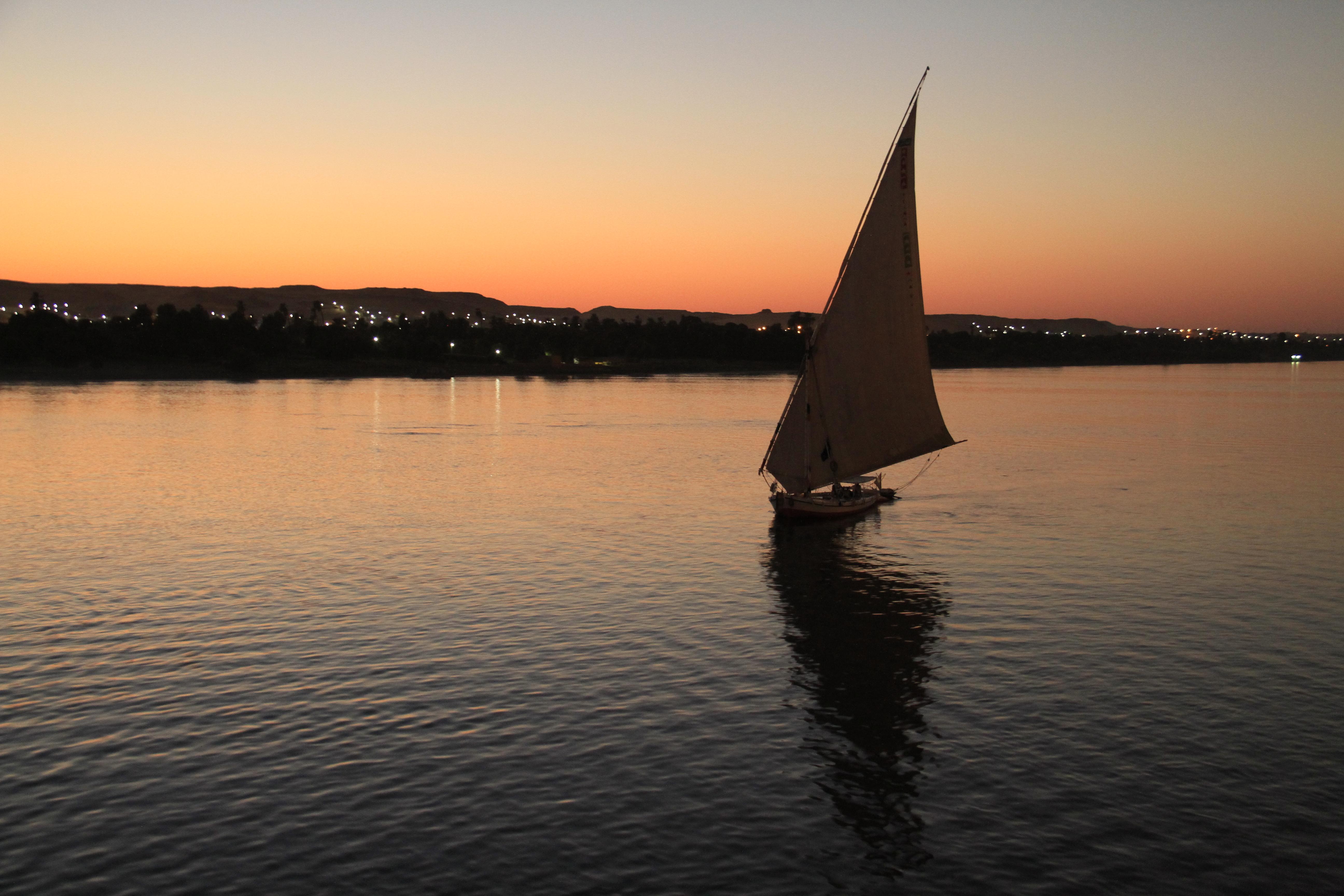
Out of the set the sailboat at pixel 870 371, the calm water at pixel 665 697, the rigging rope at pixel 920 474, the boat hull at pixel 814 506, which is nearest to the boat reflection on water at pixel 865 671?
the calm water at pixel 665 697

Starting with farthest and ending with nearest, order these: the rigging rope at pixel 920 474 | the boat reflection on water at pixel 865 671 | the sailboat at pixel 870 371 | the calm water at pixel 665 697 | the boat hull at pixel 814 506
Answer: the rigging rope at pixel 920 474 < the boat hull at pixel 814 506 < the sailboat at pixel 870 371 < the boat reflection on water at pixel 865 671 < the calm water at pixel 665 697

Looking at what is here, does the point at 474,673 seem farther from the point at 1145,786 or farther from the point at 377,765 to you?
the point at 1145,786

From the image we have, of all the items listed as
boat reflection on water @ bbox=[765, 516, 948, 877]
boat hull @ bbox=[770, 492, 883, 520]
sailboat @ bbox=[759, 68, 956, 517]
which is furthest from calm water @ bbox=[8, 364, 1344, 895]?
sailboat @ bbox=[759, 68, 956, 517]

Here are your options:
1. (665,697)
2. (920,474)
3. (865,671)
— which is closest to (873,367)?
(865,671)

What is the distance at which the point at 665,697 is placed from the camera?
28.9 metres

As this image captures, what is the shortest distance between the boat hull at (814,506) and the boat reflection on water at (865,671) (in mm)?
1469

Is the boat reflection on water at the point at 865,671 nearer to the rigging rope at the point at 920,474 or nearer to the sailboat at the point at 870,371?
the sailboat at the point at 870,371

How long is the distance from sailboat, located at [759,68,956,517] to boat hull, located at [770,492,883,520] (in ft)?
0.24

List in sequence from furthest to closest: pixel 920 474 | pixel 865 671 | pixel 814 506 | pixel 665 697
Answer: pixel 920 474
pixel 814 506
pixel 865 671
pixel 665 697

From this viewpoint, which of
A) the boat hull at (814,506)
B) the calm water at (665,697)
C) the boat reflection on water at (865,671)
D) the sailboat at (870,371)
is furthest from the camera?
the boat hull at (814,506)

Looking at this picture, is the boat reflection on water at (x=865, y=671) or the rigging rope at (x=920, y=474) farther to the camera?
the rigging rope at (x=920, y=474)

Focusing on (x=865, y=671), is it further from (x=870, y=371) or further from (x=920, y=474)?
(x=920, y=474)

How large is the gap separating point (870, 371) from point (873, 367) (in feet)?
0.86

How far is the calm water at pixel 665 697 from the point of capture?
20.1 m
